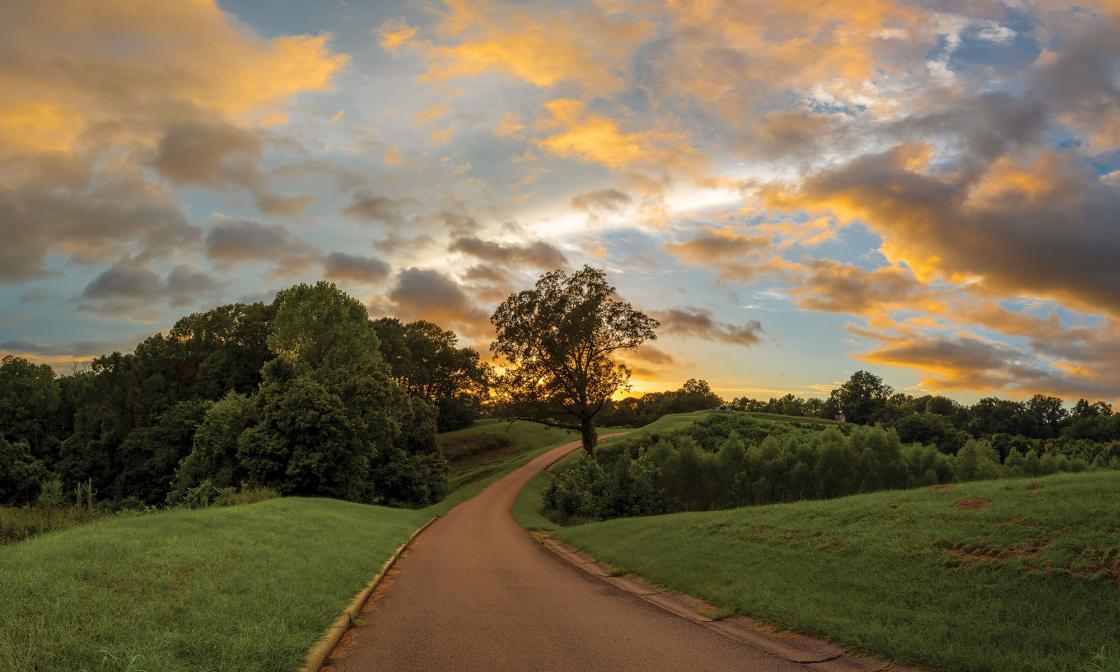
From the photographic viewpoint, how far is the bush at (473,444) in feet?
286

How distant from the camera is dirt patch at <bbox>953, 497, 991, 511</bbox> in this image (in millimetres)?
14337

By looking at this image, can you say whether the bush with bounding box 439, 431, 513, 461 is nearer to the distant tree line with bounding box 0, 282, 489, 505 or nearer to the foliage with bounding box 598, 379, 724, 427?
the distant tree line with bounding box 0, 282, 489, 505

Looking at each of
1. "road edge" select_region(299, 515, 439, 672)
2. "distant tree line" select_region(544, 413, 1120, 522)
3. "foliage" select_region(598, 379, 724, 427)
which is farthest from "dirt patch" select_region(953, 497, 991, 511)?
"foliage" select_region(598, 379, 724, 427)

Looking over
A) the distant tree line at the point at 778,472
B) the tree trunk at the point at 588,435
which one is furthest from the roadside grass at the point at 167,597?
the tree trunk at the point at 588,435

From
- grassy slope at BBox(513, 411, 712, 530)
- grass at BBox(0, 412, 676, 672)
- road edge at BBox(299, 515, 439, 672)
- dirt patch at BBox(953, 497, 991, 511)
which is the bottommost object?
grassy slope at BBox(513, 411, 712, 530)

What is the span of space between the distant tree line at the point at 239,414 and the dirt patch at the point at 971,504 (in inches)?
1307

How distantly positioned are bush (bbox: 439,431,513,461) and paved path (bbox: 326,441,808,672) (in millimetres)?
68320

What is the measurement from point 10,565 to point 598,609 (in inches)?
379

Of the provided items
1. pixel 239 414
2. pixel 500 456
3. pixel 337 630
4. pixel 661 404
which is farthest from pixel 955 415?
pixel 337 630

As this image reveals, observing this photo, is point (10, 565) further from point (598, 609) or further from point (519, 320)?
point (519, 320)

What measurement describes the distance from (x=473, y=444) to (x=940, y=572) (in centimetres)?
8138

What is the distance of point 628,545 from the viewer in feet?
69.5

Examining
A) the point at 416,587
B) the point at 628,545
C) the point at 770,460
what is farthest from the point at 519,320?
the point at 416,587

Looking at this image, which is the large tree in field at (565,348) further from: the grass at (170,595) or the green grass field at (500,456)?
the grass at (170,595)
